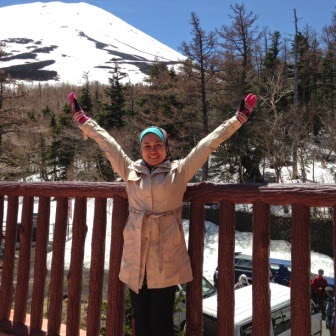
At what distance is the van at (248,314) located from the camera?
5.94 m

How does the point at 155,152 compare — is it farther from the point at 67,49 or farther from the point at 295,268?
the point at 67,49

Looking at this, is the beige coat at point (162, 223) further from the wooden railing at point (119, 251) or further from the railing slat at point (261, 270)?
the railing slat at point (261, 270)

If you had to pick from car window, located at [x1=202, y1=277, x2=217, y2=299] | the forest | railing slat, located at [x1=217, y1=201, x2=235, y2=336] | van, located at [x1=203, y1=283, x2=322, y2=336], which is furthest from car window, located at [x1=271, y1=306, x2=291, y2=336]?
the forest

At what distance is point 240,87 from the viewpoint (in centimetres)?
2452

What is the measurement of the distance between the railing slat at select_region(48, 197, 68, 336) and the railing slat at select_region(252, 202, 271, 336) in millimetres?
1415

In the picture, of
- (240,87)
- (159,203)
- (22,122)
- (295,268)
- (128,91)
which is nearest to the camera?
(295,268)

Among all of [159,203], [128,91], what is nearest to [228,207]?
[159,203]

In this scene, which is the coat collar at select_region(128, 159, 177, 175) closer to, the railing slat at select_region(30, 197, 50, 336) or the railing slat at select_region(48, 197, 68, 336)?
the railing slat at select_region(48, 197, 68, 336)

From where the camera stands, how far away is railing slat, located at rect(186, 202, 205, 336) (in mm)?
2363

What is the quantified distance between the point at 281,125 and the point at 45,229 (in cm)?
2346

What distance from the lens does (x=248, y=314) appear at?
608 cm

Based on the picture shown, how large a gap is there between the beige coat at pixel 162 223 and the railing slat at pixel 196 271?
102 millimetres

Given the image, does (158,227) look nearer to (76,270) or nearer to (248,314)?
(76,270)

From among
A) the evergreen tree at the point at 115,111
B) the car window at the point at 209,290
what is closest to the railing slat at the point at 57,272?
the car window at the point at 209,290
